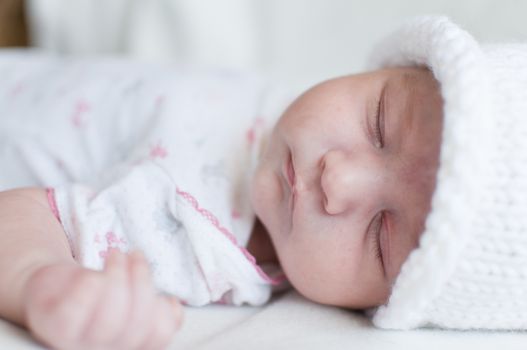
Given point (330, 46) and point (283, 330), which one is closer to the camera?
point (283, 330)

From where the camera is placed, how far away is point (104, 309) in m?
0.80

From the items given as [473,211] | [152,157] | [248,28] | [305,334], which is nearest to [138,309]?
[305,334]

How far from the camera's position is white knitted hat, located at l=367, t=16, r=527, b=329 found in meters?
1.01

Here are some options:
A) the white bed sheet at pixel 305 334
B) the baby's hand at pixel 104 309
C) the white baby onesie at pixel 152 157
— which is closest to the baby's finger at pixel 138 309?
the baby's hand at pixel 104 309

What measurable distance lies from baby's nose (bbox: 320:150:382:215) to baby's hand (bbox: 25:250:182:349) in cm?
39

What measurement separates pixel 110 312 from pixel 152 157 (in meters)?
0.62

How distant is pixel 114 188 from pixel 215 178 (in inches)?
8.8

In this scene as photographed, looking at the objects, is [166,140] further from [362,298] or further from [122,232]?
[362,298]

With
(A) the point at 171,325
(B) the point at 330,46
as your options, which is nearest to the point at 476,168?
(A) the point at 171,325

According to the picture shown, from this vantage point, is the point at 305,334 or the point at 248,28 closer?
the point at 305,334

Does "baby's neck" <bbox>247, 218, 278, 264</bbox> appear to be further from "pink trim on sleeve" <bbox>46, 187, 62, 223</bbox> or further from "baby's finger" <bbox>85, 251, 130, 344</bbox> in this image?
"baby's finger" <bbox>85, 251, 130, 344</bbox>

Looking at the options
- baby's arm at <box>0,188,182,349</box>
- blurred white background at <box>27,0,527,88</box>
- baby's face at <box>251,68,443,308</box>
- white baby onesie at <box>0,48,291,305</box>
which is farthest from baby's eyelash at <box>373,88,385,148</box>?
blurred white background at <box>27,0,527,88</box>

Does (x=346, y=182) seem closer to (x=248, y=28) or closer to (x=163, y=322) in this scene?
(x=163, y=322)

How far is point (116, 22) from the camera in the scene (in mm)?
Answer: 2135
